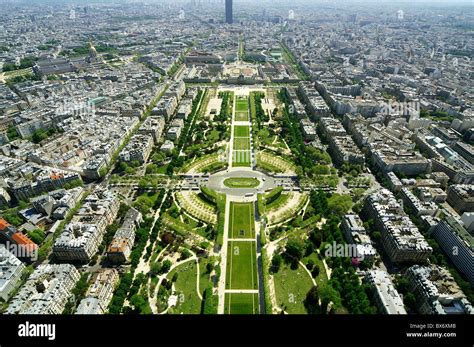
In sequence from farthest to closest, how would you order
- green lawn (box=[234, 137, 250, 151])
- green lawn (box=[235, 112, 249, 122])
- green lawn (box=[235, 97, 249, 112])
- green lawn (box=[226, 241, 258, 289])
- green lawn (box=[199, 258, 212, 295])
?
green lawn (box=[235, 97, 249, 112]) → green lawn (box=[235, 112, 249, 122]) → green lawn (box=[234, 137, 250, 151]) → green lawn (box=[226, 241, 258, 289]) → green lawn (box=[199, 258, 212, 295])

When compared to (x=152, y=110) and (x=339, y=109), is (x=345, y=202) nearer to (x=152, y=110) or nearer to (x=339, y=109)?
(x=339, y=109)

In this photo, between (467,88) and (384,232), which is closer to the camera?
(384,232)

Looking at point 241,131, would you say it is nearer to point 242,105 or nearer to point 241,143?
point 241,143

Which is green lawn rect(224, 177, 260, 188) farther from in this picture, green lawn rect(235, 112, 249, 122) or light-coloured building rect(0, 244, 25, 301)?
light-coloured building rect(0, 244, 25, 301)

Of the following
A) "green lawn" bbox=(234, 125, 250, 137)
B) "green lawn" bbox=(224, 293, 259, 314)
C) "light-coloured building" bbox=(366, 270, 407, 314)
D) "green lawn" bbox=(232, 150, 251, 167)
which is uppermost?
"green lawn" bbox=(234, 125, 250, 137)

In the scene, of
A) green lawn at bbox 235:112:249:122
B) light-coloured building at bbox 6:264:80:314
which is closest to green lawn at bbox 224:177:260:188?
light-coloured building at bbox 6:264:80:314

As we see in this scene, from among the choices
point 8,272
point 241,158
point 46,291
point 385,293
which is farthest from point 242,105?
point 46,291

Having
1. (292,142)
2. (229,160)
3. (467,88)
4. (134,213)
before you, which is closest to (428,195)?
(292,142)
